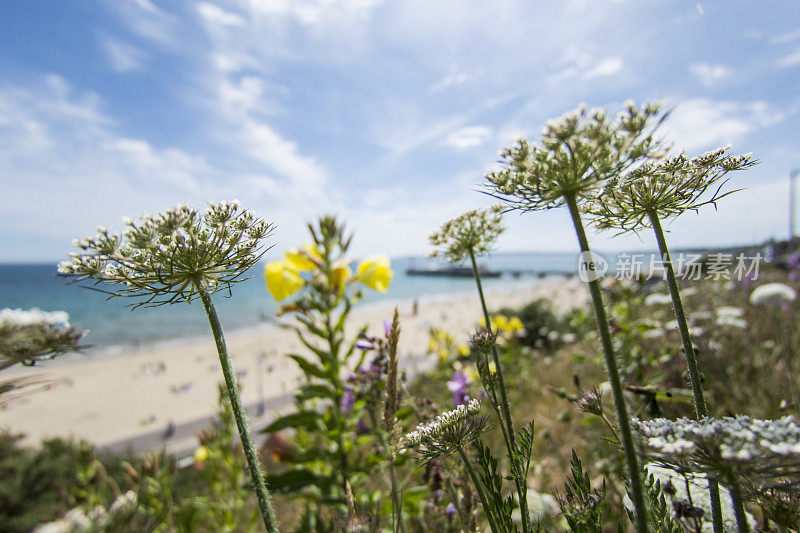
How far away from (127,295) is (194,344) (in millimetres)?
34391

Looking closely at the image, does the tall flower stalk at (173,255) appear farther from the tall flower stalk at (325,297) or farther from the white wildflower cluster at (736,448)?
the white wildflower cluster at (736,448)

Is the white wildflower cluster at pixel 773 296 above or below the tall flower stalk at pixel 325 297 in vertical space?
below

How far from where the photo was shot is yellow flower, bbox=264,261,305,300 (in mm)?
1075

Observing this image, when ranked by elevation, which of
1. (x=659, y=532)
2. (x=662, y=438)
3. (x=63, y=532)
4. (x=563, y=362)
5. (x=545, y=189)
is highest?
(x=545, y=189)

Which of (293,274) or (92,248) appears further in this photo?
(92,248)

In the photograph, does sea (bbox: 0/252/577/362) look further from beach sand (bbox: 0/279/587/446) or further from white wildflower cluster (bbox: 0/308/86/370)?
white wildflower cluster (bbox: 0/308/86/370)

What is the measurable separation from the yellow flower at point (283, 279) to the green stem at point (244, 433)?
355 mm

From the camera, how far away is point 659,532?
1.27 metres

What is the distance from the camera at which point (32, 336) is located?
1.15m

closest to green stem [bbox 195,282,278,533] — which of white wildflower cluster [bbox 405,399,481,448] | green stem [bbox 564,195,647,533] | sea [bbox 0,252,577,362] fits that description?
white wildflower cluster [bbox 405,399,481,448]

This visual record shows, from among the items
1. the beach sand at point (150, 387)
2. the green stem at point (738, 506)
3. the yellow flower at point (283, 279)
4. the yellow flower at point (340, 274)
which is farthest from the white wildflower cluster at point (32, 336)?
the beach sand at point (150, 387)

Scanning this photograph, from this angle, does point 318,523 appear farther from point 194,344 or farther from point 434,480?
point 194,344

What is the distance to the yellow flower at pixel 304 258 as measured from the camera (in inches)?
38.6

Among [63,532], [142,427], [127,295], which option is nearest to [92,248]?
[127,295]
